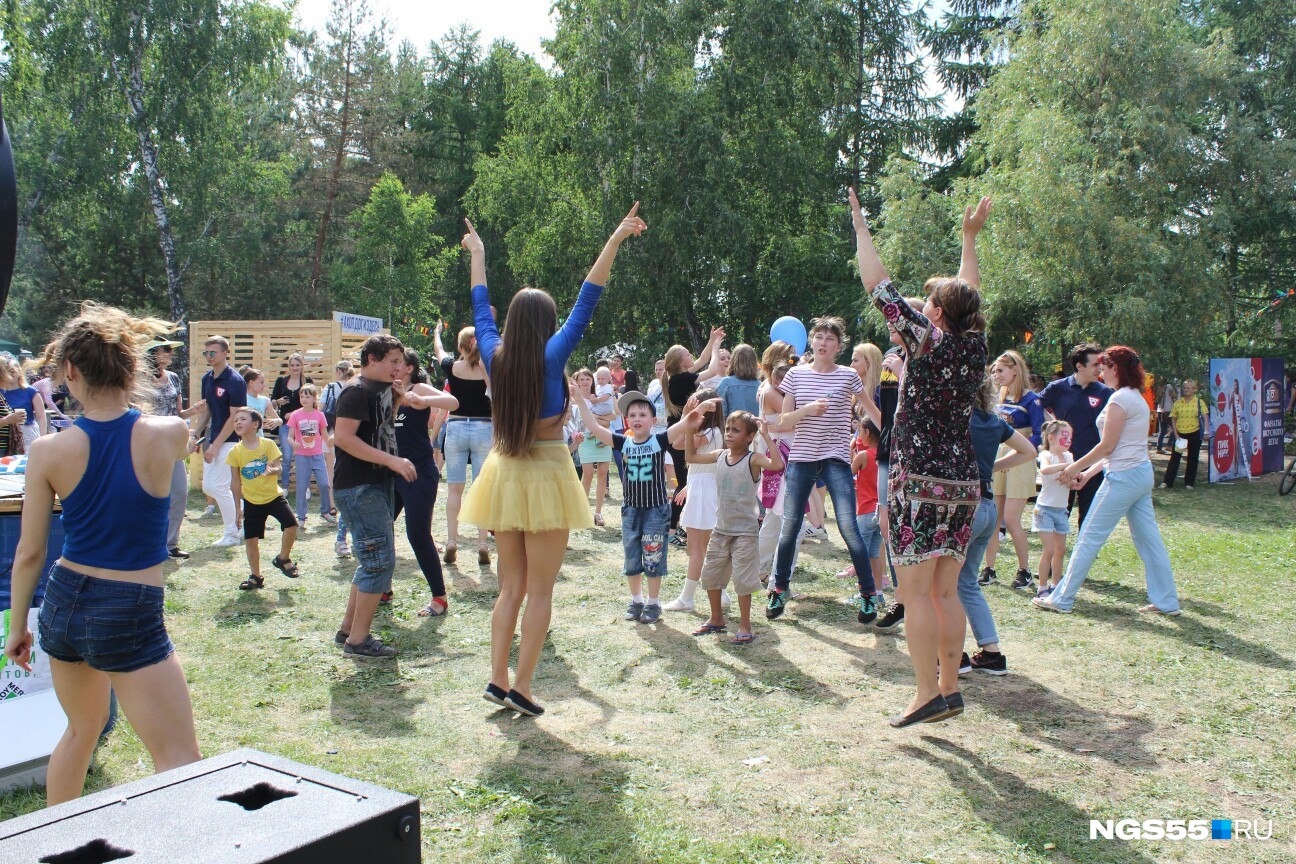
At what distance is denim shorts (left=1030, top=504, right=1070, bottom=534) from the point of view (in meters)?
7.17

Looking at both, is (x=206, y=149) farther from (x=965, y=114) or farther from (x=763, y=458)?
(x=763, y=458)

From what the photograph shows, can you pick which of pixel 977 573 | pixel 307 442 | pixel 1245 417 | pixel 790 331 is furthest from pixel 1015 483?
pixel 1245 417

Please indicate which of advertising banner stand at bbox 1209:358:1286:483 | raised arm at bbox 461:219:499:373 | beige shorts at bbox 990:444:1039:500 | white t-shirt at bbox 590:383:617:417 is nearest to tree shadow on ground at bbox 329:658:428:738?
raised arm at bbox 461:219:499:373

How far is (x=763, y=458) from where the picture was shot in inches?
242

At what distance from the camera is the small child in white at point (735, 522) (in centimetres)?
600

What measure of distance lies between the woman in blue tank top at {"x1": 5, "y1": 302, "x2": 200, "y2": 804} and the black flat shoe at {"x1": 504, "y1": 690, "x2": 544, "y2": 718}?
182 centimetres

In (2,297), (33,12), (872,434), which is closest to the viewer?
(2,297)

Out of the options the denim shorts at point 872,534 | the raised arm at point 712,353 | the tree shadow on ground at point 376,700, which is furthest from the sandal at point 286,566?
the denim shorts at point 872,534

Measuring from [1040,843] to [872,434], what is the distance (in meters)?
4.11

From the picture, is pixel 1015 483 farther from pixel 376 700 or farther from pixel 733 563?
pixel 376 700

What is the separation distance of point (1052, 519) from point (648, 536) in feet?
10.4

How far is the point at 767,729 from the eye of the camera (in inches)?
179

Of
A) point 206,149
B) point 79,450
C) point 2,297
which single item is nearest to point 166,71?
point 206,149

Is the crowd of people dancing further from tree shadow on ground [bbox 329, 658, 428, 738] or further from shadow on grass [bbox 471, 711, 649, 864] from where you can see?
shadow on grass [bbox 471, 711, 649, 864]
